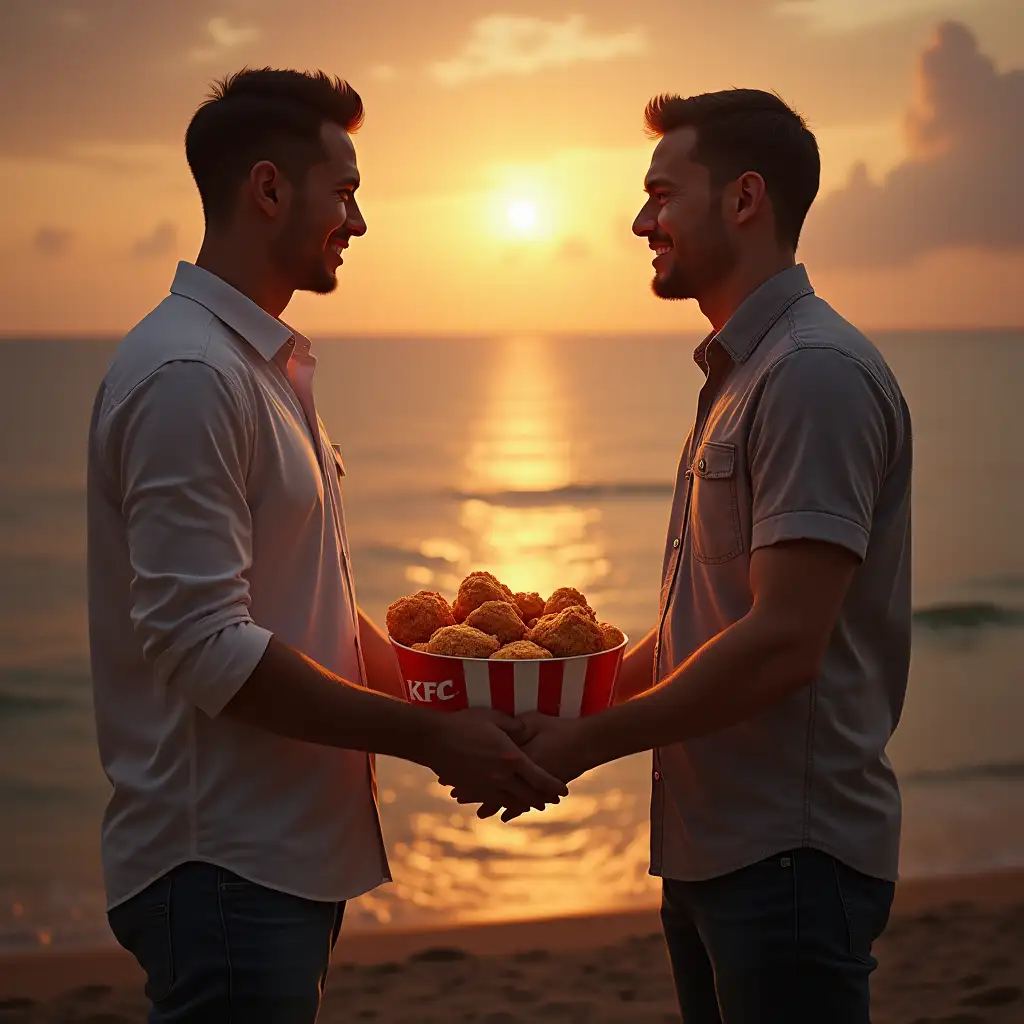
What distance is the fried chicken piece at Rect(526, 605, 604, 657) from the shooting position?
275 centimetres

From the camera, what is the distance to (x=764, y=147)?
284 cm

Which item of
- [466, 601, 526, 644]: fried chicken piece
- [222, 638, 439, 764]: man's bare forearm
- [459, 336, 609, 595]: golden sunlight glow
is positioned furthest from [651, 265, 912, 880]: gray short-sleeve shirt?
[459, 336, 609, 595]: golden sunlight glow

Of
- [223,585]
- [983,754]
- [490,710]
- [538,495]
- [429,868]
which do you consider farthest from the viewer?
[538,495]

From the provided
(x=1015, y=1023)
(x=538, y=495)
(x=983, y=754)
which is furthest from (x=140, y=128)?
(x=1015, y=1023)

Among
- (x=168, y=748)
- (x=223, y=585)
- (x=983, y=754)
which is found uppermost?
(x=223, y=585)

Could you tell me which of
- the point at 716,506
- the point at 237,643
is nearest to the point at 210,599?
the point at 237,643

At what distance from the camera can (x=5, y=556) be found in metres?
20.5

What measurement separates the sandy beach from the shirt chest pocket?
3.18 m

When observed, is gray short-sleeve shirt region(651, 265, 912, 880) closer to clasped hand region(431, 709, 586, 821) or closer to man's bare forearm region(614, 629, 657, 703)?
clasped hand region(431, 709, 586, 821)

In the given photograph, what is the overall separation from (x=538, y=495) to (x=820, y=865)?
25.6 m

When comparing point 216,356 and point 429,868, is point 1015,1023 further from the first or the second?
point 216,356

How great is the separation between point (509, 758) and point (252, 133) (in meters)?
1.49

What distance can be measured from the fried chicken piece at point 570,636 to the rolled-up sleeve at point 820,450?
456 mm

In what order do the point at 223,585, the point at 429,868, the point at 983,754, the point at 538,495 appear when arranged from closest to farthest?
the point at 223,585 → the point at 429,868 → the point at 983,754 → the point at 538,495
